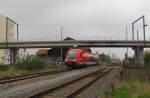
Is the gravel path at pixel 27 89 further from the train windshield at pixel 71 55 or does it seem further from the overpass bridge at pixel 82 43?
the overpass bridge at pixel 82 43

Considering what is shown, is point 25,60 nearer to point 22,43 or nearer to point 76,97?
point 76,97

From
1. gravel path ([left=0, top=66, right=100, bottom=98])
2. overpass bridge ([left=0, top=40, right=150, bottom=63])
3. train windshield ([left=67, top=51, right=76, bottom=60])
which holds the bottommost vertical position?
gravel path ([left=0, top=66, right=100, bottom=98])

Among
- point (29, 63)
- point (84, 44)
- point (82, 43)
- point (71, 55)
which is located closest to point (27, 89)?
point (29, 63)

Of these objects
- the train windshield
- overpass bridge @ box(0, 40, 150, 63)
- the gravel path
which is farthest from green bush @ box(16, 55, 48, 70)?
overpass bridge @ box(0, 40, 150, 63)

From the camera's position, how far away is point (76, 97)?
13.6 meters

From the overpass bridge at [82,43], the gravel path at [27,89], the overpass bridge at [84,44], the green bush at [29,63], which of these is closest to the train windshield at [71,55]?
the green bush at [29,63]

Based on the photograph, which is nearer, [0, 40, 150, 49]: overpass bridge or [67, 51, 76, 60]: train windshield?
[67, 51, 76, 60]: train windshield

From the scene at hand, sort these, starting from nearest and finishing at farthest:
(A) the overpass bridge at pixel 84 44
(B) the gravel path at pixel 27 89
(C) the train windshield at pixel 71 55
A: (B) the gravel path at pixel 27 89
(C) the train windshield at pixel 71 55
(A) the overpass bridge at pixel 84 44

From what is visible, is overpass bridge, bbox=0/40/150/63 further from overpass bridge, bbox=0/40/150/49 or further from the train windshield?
the train windshield

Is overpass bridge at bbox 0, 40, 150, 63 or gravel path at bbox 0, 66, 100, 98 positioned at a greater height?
overpass bridge at bbox 0, 40, 150, 63

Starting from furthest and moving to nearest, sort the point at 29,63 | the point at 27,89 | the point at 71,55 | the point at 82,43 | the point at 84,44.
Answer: the point at 82,43 → the point at 84,44 → the point at 71,55 → the point at 29,63 → the point at 27,89

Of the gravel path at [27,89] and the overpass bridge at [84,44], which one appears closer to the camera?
the gravel path at [27,89]

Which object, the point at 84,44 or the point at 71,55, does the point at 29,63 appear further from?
the point at 84,44

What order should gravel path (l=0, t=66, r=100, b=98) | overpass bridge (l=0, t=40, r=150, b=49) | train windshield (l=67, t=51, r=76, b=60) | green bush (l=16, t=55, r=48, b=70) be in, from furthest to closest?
overpass bridge (l=0, t=40, r=150, b=49), train windshield (l=67, t=51, r=76, b=60), green bush (l=16, t=55, r=48, b=70), gravel path (l=0, t=66, r=100, b=98)
